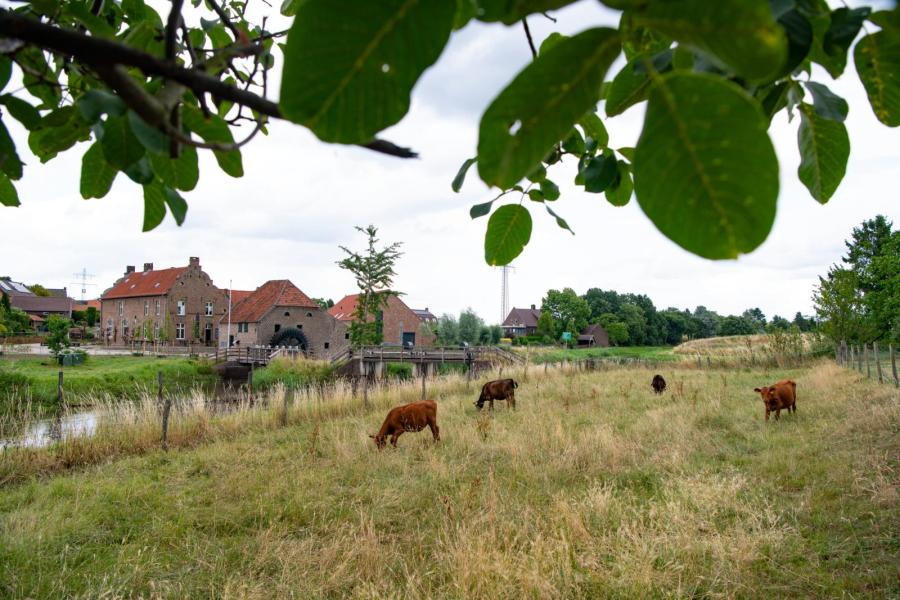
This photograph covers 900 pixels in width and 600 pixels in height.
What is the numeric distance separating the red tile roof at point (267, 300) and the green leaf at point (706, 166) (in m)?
41.1

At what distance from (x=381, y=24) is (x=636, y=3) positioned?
0.18 m

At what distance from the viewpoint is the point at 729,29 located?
31 cm

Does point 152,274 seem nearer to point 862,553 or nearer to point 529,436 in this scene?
point 529,436

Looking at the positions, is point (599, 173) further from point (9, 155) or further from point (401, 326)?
point (401, 326)

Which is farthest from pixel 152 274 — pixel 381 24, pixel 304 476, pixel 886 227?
pixel 886 227

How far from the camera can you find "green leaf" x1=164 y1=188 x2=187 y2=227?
896 millimetres

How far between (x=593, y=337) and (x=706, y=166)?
69.8 metres

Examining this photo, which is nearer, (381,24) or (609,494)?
(381,24)

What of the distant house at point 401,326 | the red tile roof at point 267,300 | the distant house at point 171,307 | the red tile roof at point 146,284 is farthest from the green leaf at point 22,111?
the red tile roof at point 146,284

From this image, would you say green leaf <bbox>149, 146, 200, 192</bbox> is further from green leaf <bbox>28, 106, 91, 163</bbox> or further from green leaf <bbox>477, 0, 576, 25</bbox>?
green leaf <bbox>477, 0, 576, 25</bbox>

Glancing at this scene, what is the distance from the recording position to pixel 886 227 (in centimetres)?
4597

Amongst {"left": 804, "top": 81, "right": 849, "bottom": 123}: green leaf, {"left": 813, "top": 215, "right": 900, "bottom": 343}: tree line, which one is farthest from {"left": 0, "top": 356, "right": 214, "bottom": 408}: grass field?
{"left": 813, "top": 215, "right": 900, "bottom": 343}: tree line

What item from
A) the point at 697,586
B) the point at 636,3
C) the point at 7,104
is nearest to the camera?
the point at 636,3

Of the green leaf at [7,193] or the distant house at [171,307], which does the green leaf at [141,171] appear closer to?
the green leaf at [7,193]
